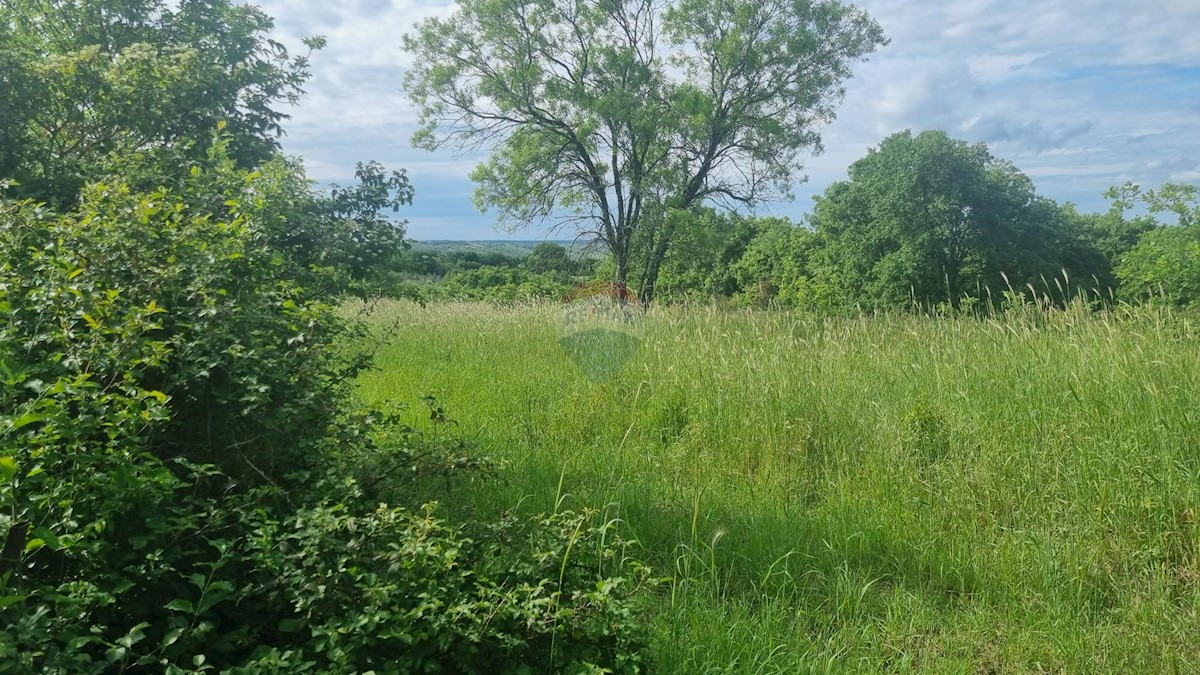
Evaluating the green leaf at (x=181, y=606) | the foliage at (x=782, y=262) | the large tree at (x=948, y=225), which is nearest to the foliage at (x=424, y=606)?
the green leaf at (x=181, y=606)

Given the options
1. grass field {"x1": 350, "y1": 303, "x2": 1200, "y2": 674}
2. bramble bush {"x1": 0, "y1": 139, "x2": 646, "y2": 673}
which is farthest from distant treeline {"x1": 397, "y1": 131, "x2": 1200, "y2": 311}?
bramble bush {"x1": 0, "y1": 139, "x2": 646, "y2": 673}

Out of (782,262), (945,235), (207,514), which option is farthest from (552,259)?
(207,514)

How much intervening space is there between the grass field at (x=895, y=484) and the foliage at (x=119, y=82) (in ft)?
6.42

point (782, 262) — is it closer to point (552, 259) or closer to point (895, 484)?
point (552, 259)

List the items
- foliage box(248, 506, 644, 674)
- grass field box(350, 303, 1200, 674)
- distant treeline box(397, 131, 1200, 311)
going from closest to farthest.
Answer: foliage box(248, 506, 644, 674), grass field box(350, 303, 1200, 674), distant treeline box(397, 131, 1200, 311)

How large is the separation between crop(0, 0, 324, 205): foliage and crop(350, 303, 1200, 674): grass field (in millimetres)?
1957

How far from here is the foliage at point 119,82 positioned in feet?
14.5

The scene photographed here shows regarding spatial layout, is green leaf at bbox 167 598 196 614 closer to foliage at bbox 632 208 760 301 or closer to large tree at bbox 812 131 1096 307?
large tree at bbox 812 131 1096 307

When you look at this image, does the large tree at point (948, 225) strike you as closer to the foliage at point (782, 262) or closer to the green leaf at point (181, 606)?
the foliage at point (782, 262)

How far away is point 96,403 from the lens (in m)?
2.18

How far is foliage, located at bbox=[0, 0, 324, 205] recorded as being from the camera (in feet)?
14.5

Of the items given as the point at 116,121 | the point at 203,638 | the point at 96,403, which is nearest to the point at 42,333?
the point at 96,403

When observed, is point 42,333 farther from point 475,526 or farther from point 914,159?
point 914,159

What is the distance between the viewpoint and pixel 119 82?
15.1 feet
